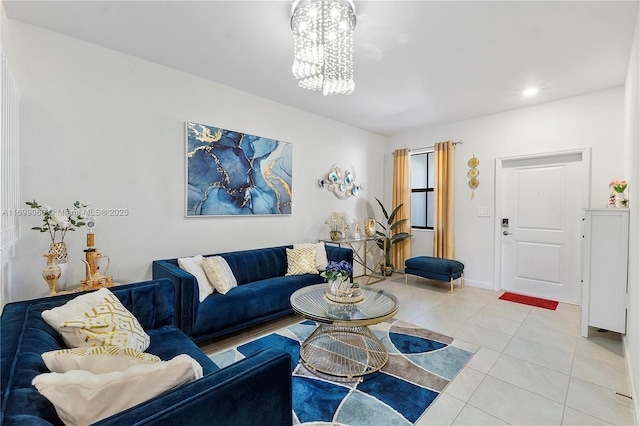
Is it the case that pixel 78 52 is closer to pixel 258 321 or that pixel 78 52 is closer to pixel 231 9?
pixel 231 9

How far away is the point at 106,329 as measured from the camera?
60.0 inches

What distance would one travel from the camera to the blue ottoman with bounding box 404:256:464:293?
429 centimetres

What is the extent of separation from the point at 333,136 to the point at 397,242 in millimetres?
2338

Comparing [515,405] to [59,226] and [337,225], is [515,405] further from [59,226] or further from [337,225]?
[59,226]

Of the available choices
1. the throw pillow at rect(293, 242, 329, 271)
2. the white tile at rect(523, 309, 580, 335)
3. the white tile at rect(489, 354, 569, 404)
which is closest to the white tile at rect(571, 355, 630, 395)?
the white tile at rect(489, 354, 569, 404)

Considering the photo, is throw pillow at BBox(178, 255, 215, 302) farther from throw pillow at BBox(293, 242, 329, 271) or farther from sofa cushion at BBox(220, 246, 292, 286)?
throw pillow at BBox(293, 242, 329, 271)

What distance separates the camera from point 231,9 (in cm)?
213

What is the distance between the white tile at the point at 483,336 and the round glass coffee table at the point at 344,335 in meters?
0.97

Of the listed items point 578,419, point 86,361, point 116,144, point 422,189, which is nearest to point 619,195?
point 578,419

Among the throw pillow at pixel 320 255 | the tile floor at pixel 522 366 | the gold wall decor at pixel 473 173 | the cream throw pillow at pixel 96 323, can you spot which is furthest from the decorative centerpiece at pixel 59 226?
the gold wall decor at pixel 473 173

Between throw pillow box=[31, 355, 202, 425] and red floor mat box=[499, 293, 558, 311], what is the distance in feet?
14.6

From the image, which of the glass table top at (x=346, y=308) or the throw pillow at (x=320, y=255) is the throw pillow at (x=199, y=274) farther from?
the throw pillow at (x=320, y=255)

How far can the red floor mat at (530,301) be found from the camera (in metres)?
3.79

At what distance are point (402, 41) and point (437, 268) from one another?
3183mm
